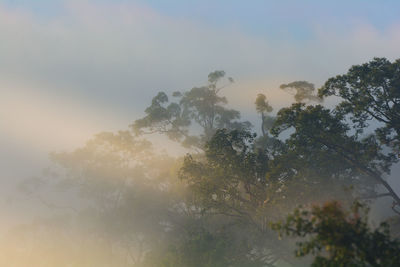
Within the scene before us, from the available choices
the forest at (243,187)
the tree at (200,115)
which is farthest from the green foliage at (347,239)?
the tree at (200,115)

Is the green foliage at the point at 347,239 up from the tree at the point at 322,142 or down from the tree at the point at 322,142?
down

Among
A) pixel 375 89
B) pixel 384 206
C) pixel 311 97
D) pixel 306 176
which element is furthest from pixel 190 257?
pixel 384 206

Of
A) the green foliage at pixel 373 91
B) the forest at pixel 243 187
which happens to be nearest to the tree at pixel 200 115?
the forest at pixel 243 187

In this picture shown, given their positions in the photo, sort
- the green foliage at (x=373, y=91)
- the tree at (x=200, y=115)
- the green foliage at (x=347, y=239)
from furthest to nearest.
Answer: the tree at (x=200, y=115) < the green foliage at (x=373, y=91) < the green foliage at (x=347, y=239)

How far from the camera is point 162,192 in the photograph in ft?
139

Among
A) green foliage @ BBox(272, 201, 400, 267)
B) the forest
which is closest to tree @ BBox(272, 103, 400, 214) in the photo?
the forest

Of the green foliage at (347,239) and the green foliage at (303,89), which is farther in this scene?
the green foliage at (303,89)

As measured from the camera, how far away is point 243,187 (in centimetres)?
2805

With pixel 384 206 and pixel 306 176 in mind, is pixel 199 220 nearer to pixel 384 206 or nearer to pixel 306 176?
pixel 306 176

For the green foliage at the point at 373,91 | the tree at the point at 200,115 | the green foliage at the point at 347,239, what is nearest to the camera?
the green foliage at the point at 347,239

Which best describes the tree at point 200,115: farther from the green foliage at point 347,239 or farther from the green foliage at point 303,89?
the green foliage at point 347,239

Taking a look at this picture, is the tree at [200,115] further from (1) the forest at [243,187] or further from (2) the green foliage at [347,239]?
(2) the green foliage at [347,239]

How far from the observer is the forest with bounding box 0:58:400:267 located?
9985mm

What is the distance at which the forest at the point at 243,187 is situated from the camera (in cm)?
999
